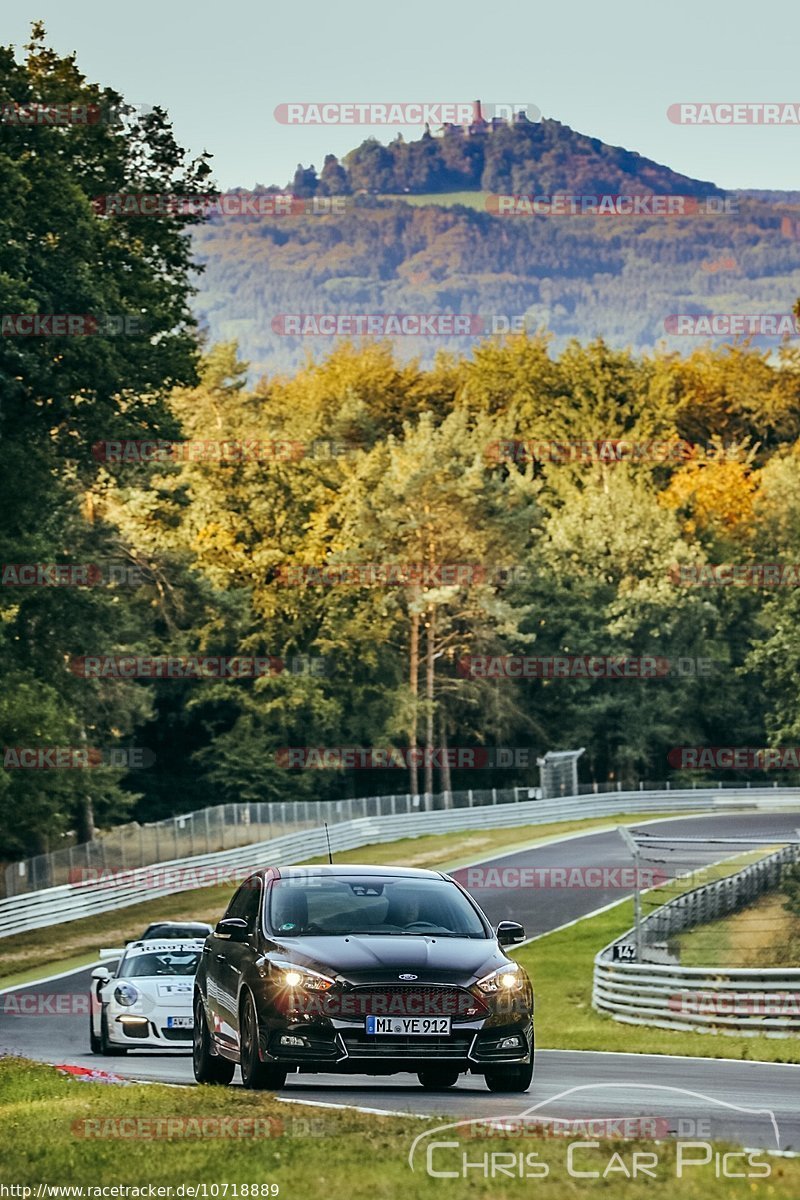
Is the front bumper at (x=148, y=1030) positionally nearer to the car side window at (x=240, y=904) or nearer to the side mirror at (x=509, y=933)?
the car side window at (x=240, y=904)

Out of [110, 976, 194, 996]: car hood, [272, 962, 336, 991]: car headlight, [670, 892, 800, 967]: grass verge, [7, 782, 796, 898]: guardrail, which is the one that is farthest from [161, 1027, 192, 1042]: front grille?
[7, 782, 796, 898]: guardrail

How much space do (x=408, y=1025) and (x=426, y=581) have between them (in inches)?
2974

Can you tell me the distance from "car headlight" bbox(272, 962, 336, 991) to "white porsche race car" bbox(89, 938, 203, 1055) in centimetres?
815

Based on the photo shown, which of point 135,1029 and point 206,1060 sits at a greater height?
point 206,1060

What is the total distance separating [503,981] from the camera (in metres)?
13.6

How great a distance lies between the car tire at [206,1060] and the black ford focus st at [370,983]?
0.83ft

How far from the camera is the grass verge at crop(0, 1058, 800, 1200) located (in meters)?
9.05

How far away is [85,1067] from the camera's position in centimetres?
2027

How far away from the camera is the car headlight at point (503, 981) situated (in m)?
13.5

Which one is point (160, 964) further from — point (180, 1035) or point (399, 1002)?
point (399, 1002)
